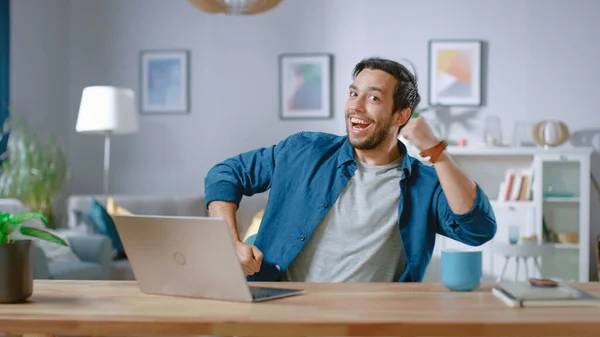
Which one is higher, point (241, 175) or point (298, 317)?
point (241, 175)

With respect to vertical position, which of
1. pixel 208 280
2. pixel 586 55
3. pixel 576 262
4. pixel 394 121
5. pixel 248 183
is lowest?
pixel 576 262

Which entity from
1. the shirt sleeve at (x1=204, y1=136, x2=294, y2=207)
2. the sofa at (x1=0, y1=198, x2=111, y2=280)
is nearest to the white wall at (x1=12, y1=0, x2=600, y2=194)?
the sofa at (x1=0, y1=198, x2=111, y2=280)

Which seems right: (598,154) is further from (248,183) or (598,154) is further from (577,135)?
(248,183)

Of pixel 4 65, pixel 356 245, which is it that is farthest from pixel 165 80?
pixel 356 245

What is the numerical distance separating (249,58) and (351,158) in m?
4.09

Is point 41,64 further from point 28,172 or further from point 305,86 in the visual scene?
point 305,86

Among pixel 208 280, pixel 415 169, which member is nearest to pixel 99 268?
pixel 415 169

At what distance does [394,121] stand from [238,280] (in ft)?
2.83

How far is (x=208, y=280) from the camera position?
4.95 feet

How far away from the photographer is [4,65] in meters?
5.40

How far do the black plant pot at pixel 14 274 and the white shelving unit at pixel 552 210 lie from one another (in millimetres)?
4299

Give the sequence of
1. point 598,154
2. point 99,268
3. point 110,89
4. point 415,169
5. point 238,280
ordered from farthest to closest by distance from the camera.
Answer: point 598,154 < point 110,89 < point 99,268 < point 415,169 < point 238,280

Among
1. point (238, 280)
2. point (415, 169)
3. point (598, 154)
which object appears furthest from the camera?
point (598, 154)

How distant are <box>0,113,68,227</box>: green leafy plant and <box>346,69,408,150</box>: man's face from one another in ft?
11.7
